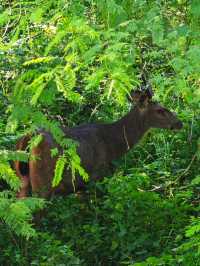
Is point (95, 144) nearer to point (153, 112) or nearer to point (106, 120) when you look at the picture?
point (153, 112)

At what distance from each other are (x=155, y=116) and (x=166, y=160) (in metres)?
0.99

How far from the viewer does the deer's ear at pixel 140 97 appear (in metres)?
10.6

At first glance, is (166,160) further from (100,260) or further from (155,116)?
(100,260)

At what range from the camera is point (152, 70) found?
11852 mm

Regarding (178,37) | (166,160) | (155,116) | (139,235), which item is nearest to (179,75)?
(178,37)

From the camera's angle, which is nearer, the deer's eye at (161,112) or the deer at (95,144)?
the deer at (95,144)

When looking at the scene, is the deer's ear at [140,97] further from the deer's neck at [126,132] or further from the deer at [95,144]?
the deer's neck at [126,132]

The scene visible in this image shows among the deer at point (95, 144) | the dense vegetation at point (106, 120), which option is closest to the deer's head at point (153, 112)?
the deer at point (95, 144)

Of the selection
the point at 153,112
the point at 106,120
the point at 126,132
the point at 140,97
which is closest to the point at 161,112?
the point at 153,112

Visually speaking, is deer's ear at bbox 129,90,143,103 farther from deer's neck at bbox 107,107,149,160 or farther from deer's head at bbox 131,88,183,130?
deer's neck at bbox 107,107,149,160

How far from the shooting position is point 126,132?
10.9m

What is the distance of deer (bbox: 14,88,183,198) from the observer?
916cm

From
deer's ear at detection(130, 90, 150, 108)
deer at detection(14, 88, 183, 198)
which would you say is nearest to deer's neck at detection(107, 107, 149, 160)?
deer at detection(14, 88, 183, 198)

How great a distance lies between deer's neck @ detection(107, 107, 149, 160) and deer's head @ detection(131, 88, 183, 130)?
8 centimetres
